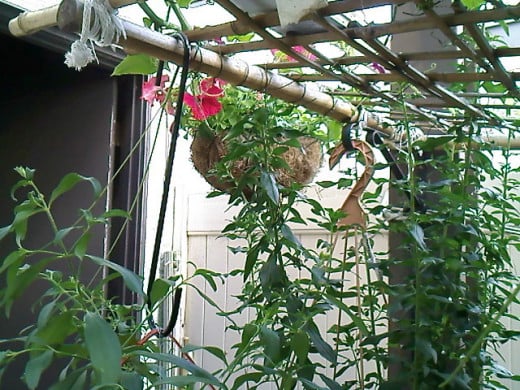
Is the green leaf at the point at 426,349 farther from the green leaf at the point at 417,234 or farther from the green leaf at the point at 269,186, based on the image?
the green leaf at the point at 269,186

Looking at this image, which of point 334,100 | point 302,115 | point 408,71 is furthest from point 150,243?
point 408,71

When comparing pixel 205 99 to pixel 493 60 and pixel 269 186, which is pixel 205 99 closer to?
pixel 269 186

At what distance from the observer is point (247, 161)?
98cm

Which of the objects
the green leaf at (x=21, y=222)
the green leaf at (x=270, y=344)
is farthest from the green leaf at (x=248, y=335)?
the green leaf at (x=21, y=222)

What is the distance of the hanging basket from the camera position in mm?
1003

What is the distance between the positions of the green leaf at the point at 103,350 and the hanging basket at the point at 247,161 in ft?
1.88

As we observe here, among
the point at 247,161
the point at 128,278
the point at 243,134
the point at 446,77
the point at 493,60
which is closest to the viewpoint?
the point at 128,278

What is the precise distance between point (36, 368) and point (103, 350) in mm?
100

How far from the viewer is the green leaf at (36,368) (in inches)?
17.9

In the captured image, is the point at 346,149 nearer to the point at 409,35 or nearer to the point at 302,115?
the point at 409,35

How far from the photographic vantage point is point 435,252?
817mm

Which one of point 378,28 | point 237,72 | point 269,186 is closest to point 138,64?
point 237,72

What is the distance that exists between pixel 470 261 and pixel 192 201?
126cm

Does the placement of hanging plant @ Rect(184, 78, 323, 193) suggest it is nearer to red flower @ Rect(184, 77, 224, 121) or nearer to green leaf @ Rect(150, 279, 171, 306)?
red flower @ Rect(184, 77, 224, 121)
